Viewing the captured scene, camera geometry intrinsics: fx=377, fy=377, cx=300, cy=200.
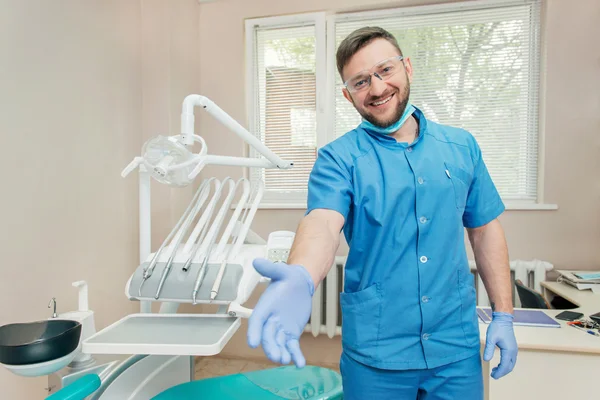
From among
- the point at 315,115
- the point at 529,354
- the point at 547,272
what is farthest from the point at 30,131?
the point at 547,272

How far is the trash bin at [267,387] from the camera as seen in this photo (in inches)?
50.1

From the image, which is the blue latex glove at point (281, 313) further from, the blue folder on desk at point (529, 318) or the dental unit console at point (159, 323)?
the blue folder on desk at point (529, 318)

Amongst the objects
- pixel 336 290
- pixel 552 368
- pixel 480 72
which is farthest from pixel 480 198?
pixel 480 72

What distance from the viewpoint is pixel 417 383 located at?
102 cm

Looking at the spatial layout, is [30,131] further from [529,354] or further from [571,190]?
[571,190]

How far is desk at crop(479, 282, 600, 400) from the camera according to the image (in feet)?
4.21

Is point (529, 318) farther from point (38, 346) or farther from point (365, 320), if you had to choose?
point (38, 346)

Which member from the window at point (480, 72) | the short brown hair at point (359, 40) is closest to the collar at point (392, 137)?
the short brown hair at point (359, 40)

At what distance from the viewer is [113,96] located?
2.10 meters

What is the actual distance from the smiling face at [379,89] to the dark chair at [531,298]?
1208mm

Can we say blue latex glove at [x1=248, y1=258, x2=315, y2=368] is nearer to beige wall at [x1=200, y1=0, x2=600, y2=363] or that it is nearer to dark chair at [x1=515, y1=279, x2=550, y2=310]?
dark chair at [x1=515, y1=279, x2=550, y2=310]

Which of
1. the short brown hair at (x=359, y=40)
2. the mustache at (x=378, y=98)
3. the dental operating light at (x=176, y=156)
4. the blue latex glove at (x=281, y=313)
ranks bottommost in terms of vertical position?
the blue latex glove at (x=281, y=313)

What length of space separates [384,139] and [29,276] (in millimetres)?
1496

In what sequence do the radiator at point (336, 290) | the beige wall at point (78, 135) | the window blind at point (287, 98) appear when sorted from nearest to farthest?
the beige wall at point (78, 135) → the radiator at point (336, 290) → the window blind at point (287, 98)
